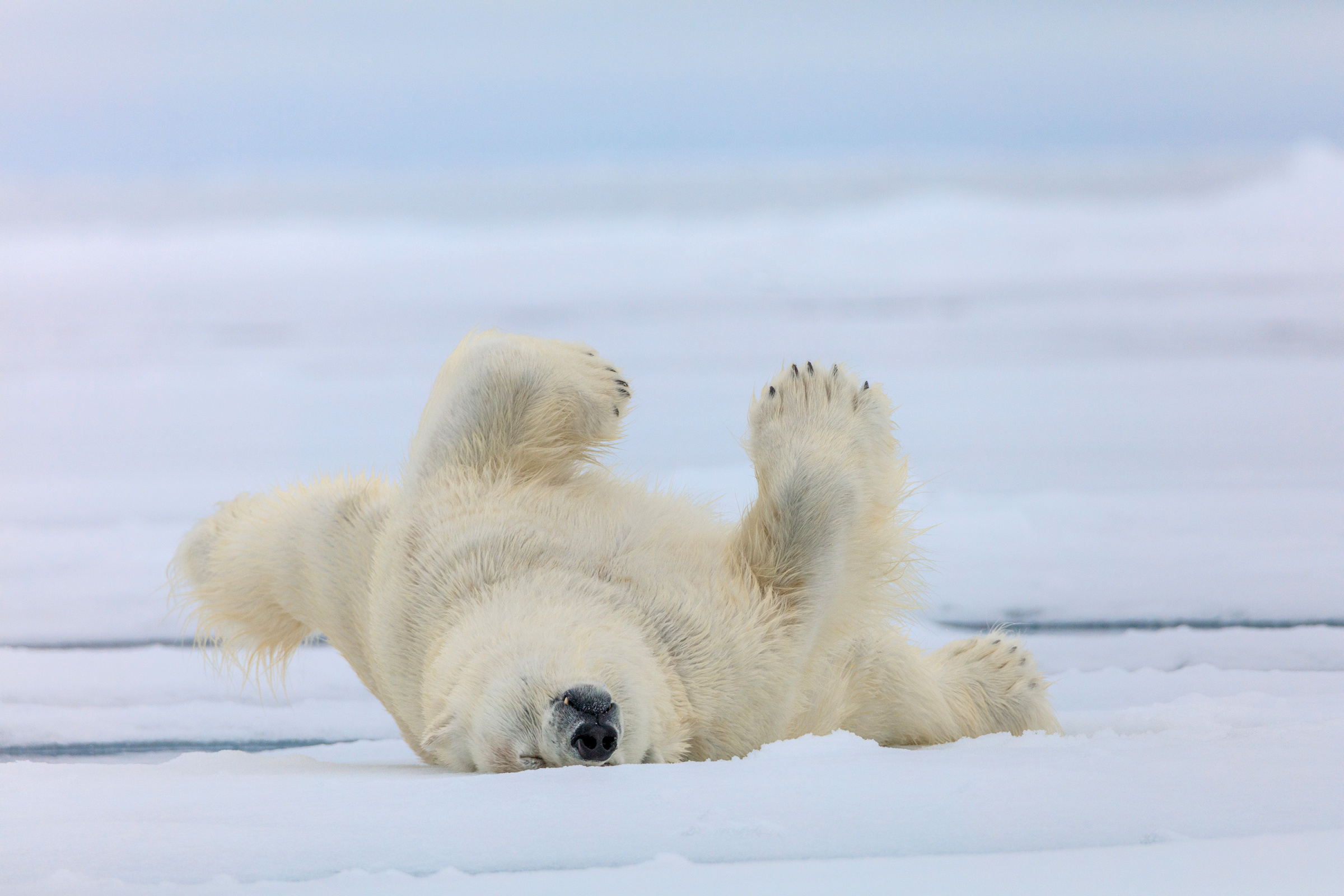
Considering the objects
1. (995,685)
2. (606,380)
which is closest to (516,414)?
(606,380)

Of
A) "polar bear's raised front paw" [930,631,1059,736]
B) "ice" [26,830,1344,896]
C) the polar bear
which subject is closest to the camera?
"ice" [26,830,1344,896]

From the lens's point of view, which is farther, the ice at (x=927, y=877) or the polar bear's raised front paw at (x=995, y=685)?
the polar bear's raised front paw at (x=995, y=685)

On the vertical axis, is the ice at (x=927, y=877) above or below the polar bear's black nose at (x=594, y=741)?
below

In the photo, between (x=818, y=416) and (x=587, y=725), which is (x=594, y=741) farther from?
(x=818, y=416)

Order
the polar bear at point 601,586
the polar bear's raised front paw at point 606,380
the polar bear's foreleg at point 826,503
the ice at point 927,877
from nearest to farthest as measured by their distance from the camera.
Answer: the ice at point 927,877 → the polar bear at point 601,586 → the polar bear's foreleg at point 826,503 → the polar bear's raised front paw at point 606,380

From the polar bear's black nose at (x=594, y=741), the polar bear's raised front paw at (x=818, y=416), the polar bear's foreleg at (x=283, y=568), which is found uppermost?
the polar bear's raised front paw at (x=818, y=416)

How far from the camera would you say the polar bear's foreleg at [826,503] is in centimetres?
265

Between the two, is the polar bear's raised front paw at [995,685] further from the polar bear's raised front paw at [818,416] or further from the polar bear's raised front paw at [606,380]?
the polar bear's raised front paw at [606,380]

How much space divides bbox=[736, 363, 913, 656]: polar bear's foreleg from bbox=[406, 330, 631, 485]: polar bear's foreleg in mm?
402

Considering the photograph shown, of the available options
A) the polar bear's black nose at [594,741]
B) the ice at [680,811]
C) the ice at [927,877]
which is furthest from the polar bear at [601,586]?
the ice at [927,877]

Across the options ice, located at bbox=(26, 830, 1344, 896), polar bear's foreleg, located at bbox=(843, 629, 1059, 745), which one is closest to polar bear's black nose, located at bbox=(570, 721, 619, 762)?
ice, located at bbox=(26, 830, 1344, 896)

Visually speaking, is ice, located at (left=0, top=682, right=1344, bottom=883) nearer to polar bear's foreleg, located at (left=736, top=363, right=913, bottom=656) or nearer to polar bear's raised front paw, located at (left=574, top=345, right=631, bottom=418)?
polar bear's foreleg, located at (left=736, top=363, right=913, bottom=656)

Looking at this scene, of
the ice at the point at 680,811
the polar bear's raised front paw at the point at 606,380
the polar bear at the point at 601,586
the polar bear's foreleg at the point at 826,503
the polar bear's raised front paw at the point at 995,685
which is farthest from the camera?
the polar bear's raised front paw at the point at 995,685

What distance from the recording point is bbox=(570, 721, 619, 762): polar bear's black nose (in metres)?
2.01
